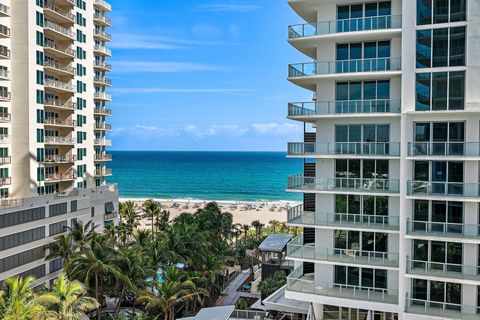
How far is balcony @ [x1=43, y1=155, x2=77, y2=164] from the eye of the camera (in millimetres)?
46281

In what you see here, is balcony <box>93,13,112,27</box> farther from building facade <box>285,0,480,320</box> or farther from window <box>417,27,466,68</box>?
window <box>417,27,466,68</box>

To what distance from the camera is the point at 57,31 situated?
153 feet

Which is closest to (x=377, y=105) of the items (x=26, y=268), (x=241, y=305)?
(x=241, y=305)

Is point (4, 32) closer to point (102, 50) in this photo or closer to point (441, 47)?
point (102, 50)

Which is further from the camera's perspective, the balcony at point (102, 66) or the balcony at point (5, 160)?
the balcony at point (102, 66)

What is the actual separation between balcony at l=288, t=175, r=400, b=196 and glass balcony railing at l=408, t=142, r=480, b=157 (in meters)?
2.20

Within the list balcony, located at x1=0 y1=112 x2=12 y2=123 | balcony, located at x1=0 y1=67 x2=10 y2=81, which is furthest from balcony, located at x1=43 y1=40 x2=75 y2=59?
balcony, located at x1=0 y1=112 x2=12 y2=123

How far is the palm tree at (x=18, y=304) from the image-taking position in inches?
811

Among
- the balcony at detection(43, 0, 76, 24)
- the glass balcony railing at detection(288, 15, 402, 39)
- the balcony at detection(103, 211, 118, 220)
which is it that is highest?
the balcony at detection(43, 0, 76, 24)

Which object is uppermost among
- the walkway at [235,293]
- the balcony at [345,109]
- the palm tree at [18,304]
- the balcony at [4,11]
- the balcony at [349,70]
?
the balcony at [4,11]

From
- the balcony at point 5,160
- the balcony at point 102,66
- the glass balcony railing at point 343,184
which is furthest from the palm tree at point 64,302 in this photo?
the balcony at point 102,66

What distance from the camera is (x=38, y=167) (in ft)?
145

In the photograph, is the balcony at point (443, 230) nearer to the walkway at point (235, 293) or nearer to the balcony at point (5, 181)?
the walkway at point (235, 293)

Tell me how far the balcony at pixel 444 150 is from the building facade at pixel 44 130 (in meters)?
30.2
